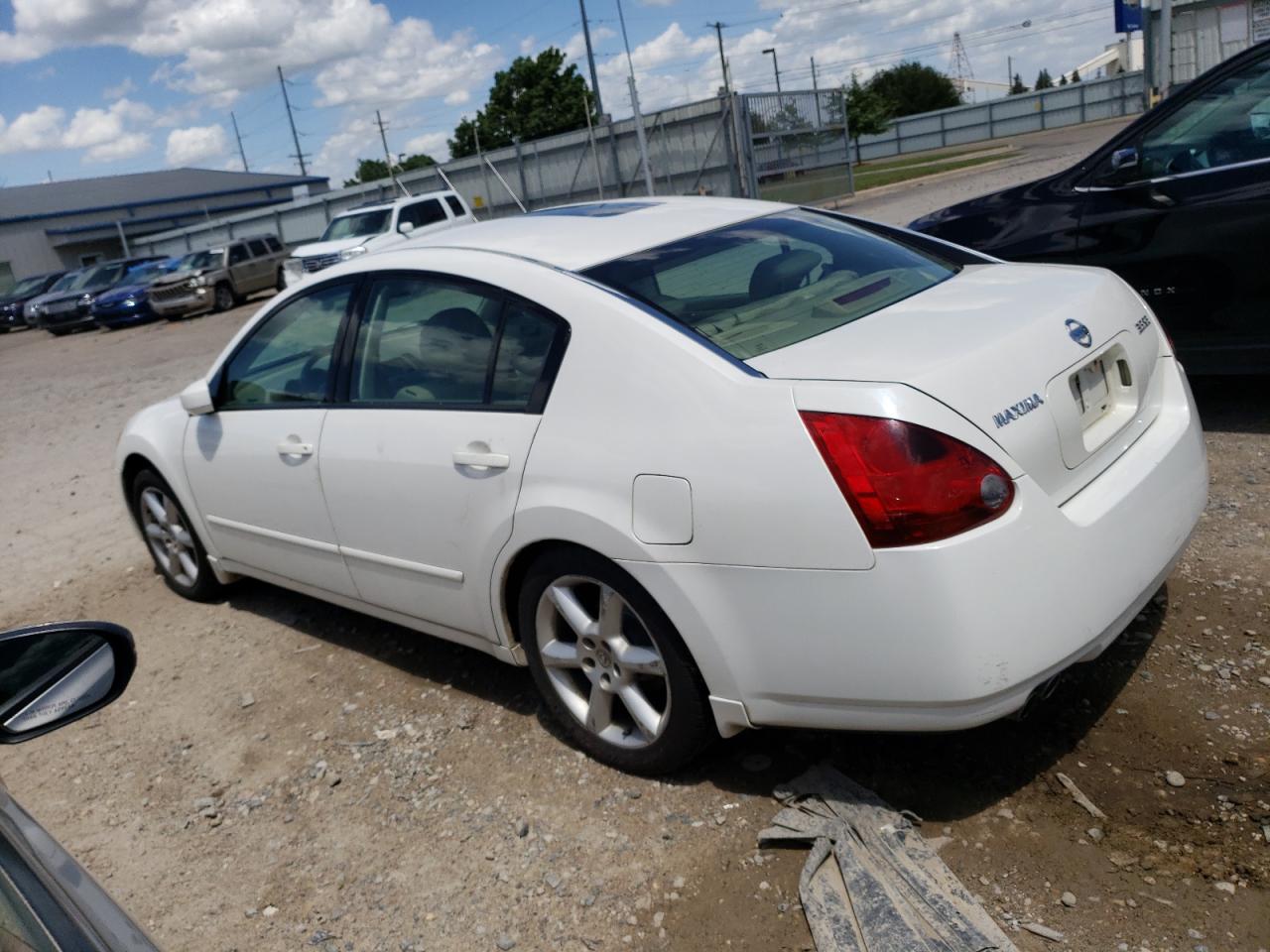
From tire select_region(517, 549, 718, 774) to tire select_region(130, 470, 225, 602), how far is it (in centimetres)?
244

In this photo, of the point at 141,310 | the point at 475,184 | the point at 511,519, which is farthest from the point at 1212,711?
the point at 475,184

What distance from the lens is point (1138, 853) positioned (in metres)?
2.59

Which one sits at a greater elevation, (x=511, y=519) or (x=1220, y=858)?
(x=511, y=519)

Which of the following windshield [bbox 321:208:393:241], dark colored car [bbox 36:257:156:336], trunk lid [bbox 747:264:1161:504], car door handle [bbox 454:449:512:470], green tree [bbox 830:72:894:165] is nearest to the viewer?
trunk lid [bbox 747:264:1161:504]

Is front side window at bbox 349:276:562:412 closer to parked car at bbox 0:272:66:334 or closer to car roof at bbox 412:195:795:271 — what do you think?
car roof at bbox 412:195:795:271

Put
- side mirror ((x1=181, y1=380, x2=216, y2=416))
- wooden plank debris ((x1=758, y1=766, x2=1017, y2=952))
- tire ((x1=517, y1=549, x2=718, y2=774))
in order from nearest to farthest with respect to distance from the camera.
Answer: wooden plank debris ((x1=758, y1=766, x2=1017, y2=952)), tire ((x1=517, y1=549, x2=718, y2=774)), side mirror ((x1=181, y1=380, x2=216, y2=416))

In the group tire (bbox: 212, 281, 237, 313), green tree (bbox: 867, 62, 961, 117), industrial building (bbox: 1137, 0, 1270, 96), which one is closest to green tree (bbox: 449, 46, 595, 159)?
green tree (bbox: 867, 62, 961, 117)

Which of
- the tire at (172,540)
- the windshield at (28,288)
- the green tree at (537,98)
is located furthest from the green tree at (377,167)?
the tire at (172,540)

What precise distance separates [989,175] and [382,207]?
48.8 feet

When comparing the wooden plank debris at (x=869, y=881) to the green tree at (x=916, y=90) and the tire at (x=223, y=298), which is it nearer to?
the tire at (x=223, y=298)

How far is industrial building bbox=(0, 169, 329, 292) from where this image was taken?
167 ft

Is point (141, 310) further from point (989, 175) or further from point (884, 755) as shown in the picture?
point (884, 755)

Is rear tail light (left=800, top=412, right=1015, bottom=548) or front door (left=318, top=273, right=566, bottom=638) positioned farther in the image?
front door (left=318, top=273, right=566, bottom=638)

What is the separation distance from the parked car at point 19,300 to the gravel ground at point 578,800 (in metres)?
34.9
